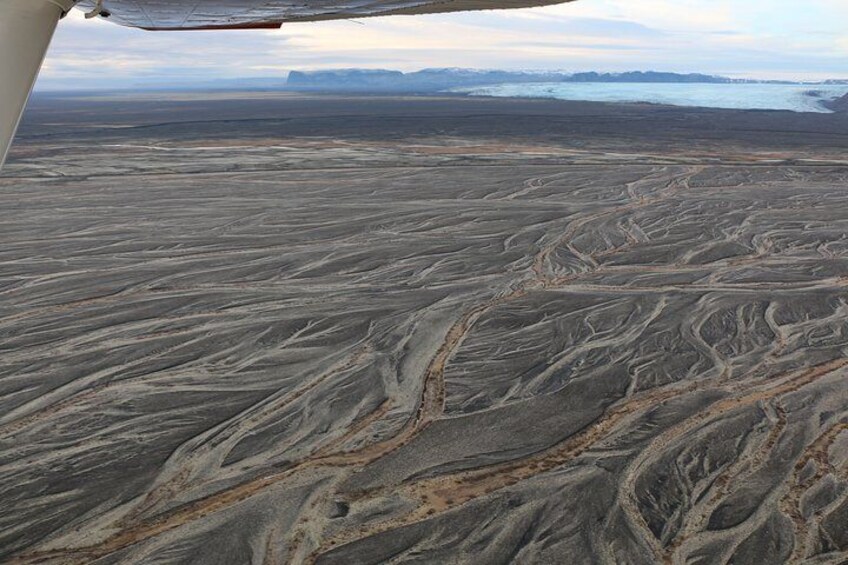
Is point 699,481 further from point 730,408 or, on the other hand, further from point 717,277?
point 717,277

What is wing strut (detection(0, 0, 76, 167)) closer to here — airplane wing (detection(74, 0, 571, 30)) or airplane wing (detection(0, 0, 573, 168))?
airplane wing (detection(0, 0, 573, 168))

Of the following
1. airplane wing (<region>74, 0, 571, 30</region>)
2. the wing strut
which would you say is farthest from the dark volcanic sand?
the wing strut

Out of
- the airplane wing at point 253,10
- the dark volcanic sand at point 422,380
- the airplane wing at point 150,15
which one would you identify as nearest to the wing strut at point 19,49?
the airplane wing at point 150,15

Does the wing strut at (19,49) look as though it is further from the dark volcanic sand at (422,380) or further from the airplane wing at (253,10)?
the dark volcanic sand at (422,380)

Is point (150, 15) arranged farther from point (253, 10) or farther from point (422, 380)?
point (422, 380)

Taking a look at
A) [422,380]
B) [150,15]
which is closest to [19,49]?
[150,15]

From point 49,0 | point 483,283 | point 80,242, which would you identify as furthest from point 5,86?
point 80,242
